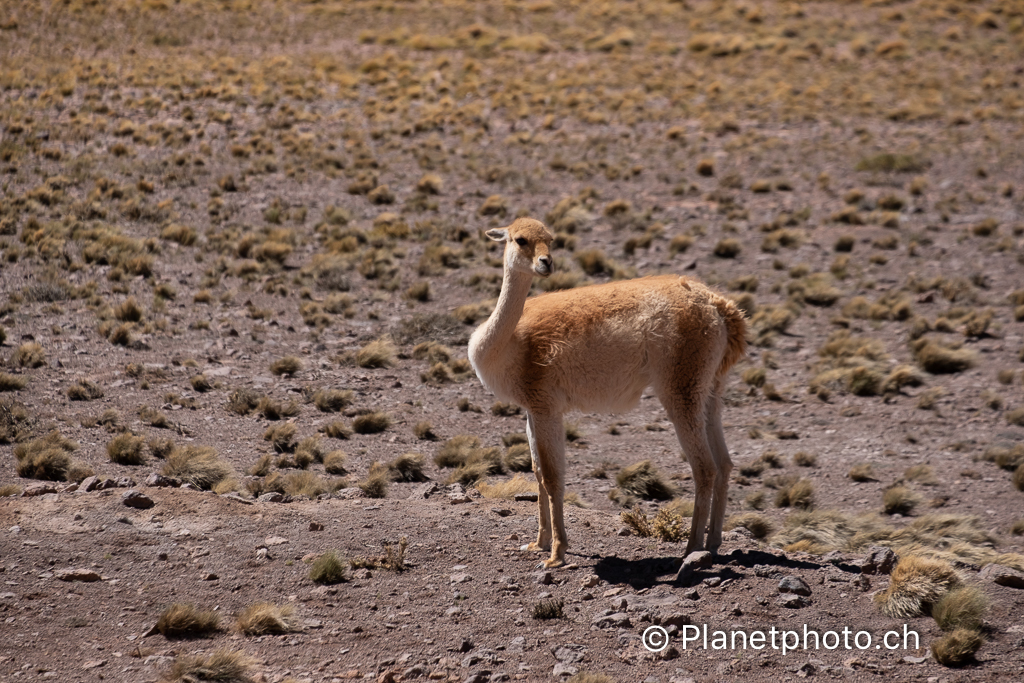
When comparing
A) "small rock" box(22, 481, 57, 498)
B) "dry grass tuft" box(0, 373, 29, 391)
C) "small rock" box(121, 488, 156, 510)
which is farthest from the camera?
"dry grass tuft" box(0, 373, 29, 391)

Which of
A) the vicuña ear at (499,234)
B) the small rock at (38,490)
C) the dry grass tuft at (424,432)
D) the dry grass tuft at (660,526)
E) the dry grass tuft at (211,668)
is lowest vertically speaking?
the dry grass tuft at (424,432)

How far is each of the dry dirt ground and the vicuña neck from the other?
1.61 meters

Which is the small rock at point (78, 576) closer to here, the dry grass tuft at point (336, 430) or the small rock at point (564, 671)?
the small rock at point (564, 671)

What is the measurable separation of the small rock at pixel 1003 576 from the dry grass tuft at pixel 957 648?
1.20 metres

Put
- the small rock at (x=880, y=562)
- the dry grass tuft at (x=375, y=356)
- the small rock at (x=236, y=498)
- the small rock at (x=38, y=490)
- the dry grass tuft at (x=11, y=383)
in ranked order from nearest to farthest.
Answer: the small rock at (x=880, y=562) < the small rock at (x=38, y=490) < the small rock at (x=236, y=498) < the dry grass tuft at (x=11, y=383) < the dry grass tuft at (x=375, y=356)

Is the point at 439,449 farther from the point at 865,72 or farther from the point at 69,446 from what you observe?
the point at 865,72

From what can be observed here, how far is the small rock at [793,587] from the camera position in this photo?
258 inches

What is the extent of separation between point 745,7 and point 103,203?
36.3 meters

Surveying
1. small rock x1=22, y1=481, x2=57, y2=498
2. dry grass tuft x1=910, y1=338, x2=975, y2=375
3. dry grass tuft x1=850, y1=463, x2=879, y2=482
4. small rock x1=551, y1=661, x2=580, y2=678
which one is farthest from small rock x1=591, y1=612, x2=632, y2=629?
dry grass tuft x1=910, y1=338, x2=975, y2=375

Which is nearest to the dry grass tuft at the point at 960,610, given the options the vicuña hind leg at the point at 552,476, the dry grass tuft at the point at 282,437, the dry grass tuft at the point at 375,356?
the vicuña hind leg at the point at 552,476

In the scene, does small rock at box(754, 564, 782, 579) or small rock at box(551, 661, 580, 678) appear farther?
small rock at box(754, 564, 782, 579)

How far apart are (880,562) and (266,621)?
4370 mm

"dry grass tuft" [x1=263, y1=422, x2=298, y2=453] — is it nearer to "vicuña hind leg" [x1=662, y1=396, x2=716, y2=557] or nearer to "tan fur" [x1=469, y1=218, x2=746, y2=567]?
"tan fur" [x1=469, y1=218, x2=746, y2=567]

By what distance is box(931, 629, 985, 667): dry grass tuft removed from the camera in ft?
18.7
